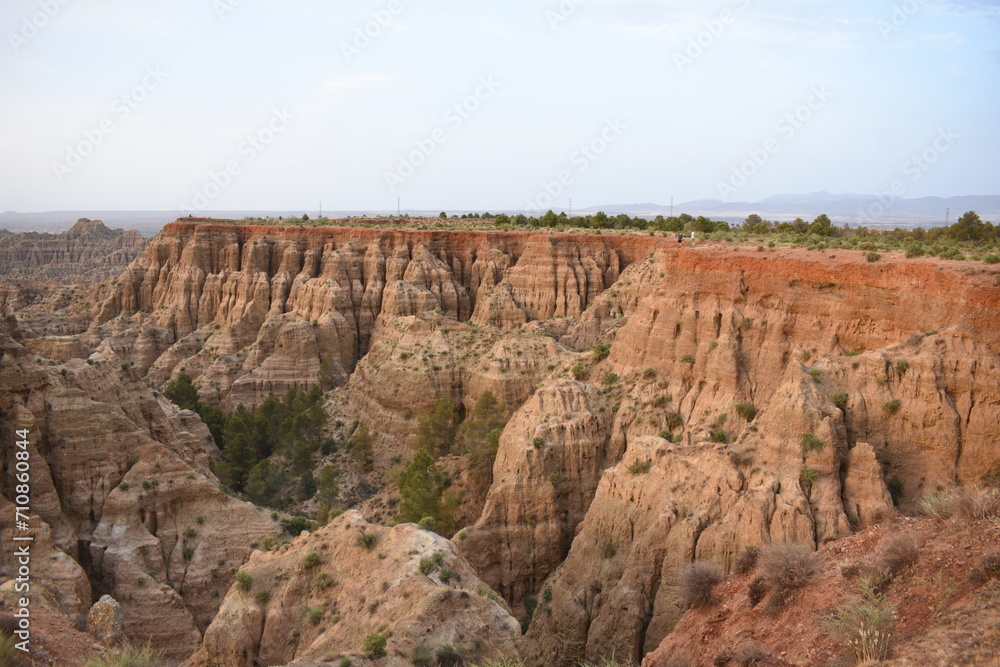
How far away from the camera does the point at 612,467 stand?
968 inches

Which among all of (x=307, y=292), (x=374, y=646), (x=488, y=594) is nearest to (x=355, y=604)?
(x=374, y=646)

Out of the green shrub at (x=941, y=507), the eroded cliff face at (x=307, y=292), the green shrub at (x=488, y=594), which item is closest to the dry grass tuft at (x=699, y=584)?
the green shrub at (x=488, y=594)

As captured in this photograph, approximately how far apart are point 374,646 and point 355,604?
2.75 metres

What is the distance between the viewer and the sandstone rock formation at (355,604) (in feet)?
51.7

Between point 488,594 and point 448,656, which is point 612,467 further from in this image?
point 448,656

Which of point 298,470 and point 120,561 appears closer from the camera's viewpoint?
point 120,561

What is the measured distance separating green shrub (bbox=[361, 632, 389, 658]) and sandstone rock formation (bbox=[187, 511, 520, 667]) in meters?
0.16

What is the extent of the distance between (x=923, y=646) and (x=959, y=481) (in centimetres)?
1157

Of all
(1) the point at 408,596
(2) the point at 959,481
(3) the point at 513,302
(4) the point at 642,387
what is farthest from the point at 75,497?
(3) the point at 513,302

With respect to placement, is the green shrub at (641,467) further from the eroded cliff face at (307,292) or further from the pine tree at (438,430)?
the eroded cliff face at (307,292)

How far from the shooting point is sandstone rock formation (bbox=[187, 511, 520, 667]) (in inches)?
620

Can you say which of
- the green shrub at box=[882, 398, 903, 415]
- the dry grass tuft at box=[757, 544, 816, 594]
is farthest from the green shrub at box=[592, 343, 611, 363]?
the dry grass tuft at box=[757, 544, 816, 594]

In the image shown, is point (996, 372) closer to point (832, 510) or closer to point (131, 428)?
point (832, 510)

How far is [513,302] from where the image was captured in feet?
178
